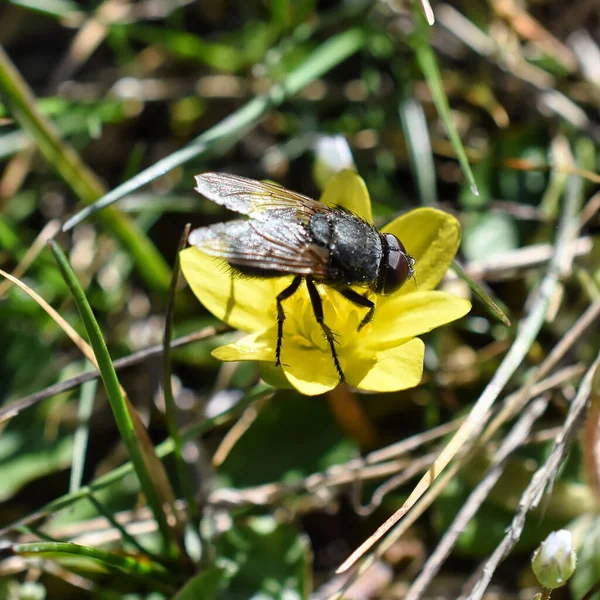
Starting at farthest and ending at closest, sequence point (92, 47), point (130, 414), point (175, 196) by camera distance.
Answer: point (92, 47)
point (175, 196)
point (130, 414)

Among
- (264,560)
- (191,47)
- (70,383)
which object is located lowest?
(264,560)

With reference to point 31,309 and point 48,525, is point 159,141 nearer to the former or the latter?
point 31,309

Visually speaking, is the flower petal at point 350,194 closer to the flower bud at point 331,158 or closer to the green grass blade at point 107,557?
the flower bud at point 331,158

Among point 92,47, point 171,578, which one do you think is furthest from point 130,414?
point 92,47

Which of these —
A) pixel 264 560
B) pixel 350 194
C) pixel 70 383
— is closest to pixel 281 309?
pixel 350 194

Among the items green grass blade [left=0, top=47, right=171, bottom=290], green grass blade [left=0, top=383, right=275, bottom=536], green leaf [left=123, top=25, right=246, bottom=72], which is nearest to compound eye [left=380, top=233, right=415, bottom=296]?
green grass blade [left=0, top=383, right=275, bottom=536]

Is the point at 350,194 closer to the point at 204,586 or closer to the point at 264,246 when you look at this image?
the point at 264,246
